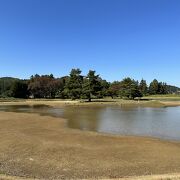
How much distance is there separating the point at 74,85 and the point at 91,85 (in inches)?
246

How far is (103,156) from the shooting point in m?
18.4

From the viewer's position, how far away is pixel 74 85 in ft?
321

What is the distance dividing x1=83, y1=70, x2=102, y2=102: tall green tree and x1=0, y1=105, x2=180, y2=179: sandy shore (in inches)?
2663

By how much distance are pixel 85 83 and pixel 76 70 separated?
747 cm

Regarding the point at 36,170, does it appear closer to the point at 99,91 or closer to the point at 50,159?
the point at 50,159

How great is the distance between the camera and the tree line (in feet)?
314

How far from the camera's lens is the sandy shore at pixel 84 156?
48.6 ft

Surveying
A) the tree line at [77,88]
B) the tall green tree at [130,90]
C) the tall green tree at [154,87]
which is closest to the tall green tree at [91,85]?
the tree line at [77,88]

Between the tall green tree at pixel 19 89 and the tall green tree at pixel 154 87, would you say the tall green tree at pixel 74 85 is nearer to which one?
the tall green tree at pixel 19 89

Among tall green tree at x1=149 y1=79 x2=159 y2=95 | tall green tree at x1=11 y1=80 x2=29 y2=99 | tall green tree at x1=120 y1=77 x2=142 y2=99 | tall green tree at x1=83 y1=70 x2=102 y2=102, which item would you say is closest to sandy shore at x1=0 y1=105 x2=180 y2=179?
tall green tree at x1=83 y1=70 x2=102 y2=102

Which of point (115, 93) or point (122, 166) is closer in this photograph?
point (122, 166)

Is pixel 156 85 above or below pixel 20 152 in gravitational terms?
above

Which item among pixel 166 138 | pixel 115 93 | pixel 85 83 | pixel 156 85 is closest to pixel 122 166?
pixel 166 138

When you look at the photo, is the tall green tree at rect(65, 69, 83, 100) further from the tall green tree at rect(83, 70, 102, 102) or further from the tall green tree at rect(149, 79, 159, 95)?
the tall green tree at rect(149, 79, 159, 95)
